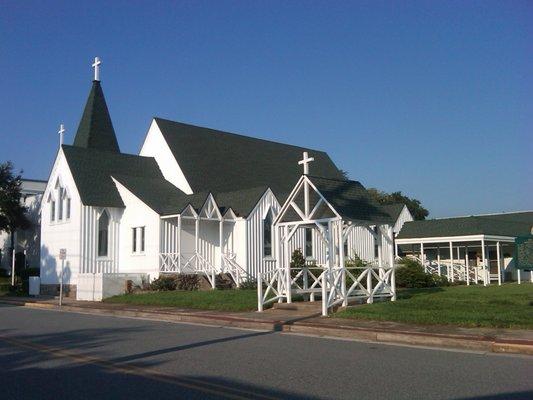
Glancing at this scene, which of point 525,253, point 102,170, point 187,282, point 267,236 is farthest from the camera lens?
point 102,170

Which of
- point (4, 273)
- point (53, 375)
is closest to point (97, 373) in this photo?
point (53, 375)

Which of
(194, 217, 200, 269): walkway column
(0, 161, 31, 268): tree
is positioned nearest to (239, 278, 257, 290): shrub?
(194, 217, 200, 269): walkway column

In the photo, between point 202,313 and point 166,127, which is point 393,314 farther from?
point 166,127

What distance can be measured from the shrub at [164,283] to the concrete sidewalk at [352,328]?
545 centimetres

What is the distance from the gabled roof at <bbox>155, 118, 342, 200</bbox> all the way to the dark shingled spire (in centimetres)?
522

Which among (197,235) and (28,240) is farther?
(28,240)

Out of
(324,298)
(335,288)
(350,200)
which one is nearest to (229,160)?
(350,200)

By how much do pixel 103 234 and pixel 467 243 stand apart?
836 inches

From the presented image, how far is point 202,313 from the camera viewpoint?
1900cm

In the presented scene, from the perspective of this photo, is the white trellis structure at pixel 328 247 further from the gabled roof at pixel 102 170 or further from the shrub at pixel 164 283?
the gabled roof at pixel 102 170

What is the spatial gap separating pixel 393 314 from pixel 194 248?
16.1 m

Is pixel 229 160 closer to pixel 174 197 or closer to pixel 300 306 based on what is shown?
pixel 174 197

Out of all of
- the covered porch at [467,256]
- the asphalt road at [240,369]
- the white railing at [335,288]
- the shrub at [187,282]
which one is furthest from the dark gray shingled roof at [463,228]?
the asphalt road at [240,369]

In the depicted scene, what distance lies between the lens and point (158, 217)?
29172mm
